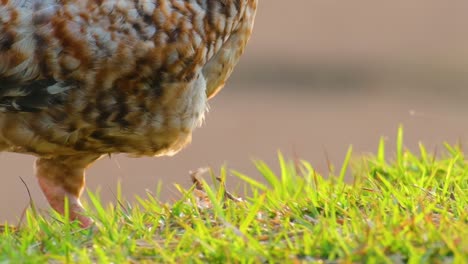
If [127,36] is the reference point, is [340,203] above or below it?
below

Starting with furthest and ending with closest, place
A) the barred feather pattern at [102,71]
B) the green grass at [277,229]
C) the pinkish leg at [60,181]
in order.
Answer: the pinkish leg at [60,181] → the barred feather pattern at [102,71] → the green grass at [277,229]

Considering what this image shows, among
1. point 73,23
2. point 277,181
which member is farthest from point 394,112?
point 73,23

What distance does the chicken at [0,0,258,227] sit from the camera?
3842mm

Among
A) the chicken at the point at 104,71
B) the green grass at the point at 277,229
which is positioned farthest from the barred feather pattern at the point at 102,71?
the green grass at the point at 277,229

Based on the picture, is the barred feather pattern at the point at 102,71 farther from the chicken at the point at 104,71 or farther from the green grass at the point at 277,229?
the green grass at the point at 277,229

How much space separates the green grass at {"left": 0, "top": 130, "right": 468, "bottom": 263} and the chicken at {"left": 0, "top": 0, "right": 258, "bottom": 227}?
28 centimetres

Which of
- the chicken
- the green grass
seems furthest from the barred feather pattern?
the green grass

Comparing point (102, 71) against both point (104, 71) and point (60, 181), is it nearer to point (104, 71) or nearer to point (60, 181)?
point (104, 71)

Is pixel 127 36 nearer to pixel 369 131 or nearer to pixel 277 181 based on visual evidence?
pixel 277 181

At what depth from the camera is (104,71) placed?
153 inches

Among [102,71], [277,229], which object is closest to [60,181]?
[102,71]

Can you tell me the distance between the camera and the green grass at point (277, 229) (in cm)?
313

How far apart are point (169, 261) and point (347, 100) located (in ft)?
19.0

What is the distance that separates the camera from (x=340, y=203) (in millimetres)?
3826
